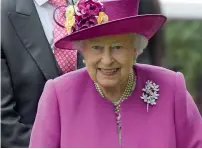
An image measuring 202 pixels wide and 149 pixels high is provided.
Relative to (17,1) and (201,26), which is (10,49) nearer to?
(17,1)

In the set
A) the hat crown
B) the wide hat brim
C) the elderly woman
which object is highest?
the hat crown

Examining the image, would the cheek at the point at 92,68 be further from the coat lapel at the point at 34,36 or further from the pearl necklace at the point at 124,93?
the coat lapel at the point at 34,36

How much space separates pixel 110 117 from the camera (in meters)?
2.40

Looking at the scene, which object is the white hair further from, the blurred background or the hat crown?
the blurred background

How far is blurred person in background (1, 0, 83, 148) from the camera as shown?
9.25 ft

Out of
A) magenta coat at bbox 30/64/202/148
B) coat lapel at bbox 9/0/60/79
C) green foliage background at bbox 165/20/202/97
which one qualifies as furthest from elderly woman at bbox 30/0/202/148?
green foliage background at bbox 165/20/202/97

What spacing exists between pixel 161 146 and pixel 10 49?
34.2 inches

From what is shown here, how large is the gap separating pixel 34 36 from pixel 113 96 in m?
0.59

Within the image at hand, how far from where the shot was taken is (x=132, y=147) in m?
2.33

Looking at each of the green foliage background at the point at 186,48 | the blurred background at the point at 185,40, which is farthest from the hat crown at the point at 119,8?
the green foliage background at the point at 186,48

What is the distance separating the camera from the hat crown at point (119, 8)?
91.6 inches

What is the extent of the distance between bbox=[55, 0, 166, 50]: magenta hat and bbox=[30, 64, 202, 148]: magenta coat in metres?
0.18

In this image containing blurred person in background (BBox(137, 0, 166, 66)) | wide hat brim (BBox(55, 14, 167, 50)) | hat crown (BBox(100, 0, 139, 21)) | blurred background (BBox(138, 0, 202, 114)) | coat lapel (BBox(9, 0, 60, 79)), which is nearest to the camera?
wide hat brim (BBox(55, 14, 167, 50))

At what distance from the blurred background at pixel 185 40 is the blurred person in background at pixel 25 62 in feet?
1.93
